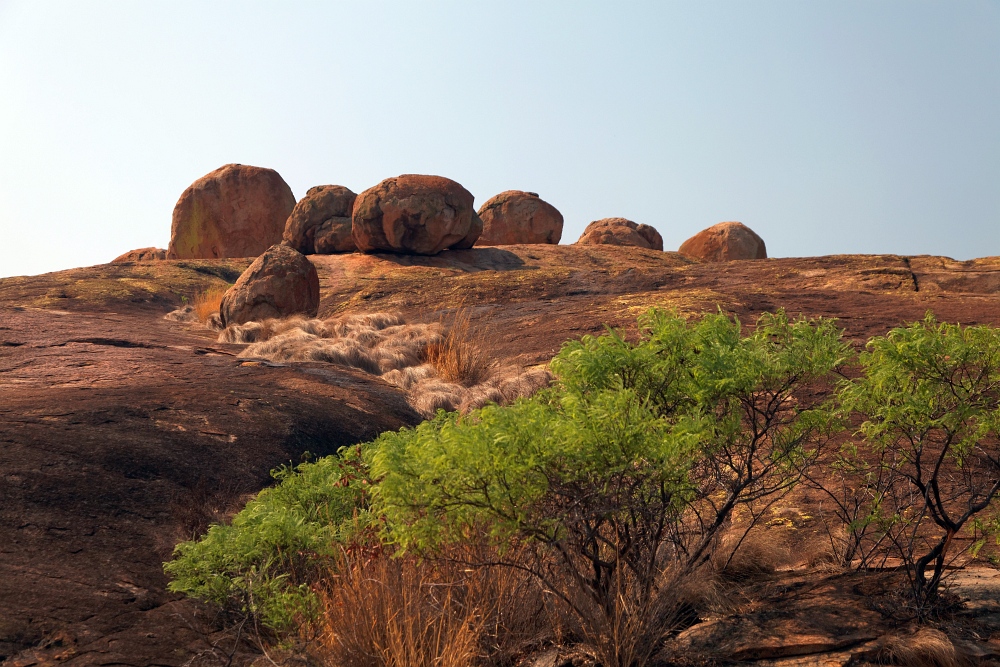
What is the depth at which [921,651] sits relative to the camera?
3.88 m

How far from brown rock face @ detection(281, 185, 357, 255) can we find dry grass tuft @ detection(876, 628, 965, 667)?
21049 millimetres

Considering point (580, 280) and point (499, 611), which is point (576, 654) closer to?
point (499, 611)

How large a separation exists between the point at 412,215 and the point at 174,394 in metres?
14.4

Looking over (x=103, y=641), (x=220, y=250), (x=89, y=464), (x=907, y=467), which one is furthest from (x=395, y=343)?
(x=220, y=250)

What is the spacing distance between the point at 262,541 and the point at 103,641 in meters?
0.99

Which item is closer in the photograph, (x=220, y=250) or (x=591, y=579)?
(x=591, y=579)

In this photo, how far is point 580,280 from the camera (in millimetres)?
17625

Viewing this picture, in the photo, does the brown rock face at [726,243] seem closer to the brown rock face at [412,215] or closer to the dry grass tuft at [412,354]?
the brown rock face at [412,215]

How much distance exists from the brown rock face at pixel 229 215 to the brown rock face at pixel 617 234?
460 inches

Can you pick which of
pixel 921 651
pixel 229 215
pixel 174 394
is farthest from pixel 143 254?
pixel 921 651

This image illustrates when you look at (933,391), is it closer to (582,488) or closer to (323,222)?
(582,488)

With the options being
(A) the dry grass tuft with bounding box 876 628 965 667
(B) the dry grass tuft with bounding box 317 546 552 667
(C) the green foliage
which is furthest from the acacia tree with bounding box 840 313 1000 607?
(C) the green foliage

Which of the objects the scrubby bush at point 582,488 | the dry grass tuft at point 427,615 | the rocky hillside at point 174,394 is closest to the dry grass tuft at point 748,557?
the scrubby bush at point 582,488

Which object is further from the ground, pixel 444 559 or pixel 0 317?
pixel 0 317
